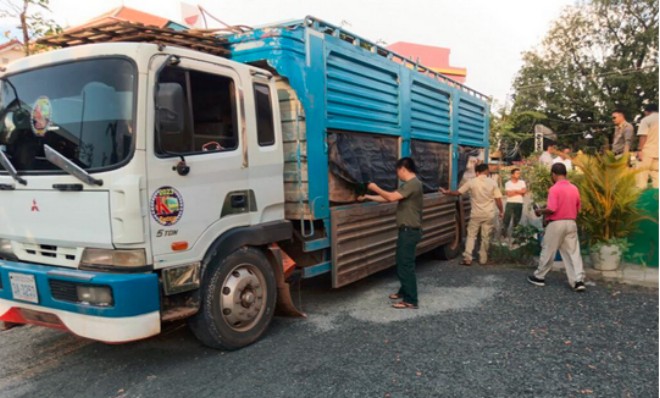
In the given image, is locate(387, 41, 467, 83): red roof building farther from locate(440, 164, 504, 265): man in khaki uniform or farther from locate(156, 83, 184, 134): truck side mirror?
locate(156, 83, 184, 134): truck side mirror

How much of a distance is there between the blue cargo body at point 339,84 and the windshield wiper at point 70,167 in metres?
1.82

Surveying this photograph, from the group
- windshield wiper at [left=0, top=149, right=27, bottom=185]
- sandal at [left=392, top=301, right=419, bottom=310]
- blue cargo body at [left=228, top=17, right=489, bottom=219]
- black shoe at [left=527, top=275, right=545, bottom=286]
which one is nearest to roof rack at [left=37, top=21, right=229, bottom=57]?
blue cargo body at [left=228, top=17, right=489, bottom=219]

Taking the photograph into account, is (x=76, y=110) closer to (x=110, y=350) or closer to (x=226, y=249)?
(x=226, y=249)

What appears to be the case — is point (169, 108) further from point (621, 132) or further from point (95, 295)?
point (621, 132)

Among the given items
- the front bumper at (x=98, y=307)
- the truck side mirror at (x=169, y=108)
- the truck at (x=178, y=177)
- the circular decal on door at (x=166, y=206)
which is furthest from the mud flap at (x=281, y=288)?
the truck side mirror at (x=169, y=108)

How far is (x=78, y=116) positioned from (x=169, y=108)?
593 millimetres

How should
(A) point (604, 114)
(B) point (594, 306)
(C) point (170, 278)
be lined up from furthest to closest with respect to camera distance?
1. (A) point (604, 114)
2. (B) point (594, 306)
3. (C) point (170, 278)

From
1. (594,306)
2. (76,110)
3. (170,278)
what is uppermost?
(76,110)

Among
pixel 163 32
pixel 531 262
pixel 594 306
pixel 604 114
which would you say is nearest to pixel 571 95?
pixel 604 114

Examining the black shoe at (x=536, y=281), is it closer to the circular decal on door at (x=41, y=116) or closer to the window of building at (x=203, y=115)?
the window of building at (x=203, y=115)

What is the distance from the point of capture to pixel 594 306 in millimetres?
4867

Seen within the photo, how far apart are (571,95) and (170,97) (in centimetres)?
2961

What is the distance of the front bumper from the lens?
9.53ft

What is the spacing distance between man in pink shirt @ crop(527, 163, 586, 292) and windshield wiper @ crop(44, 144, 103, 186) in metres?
4.87
